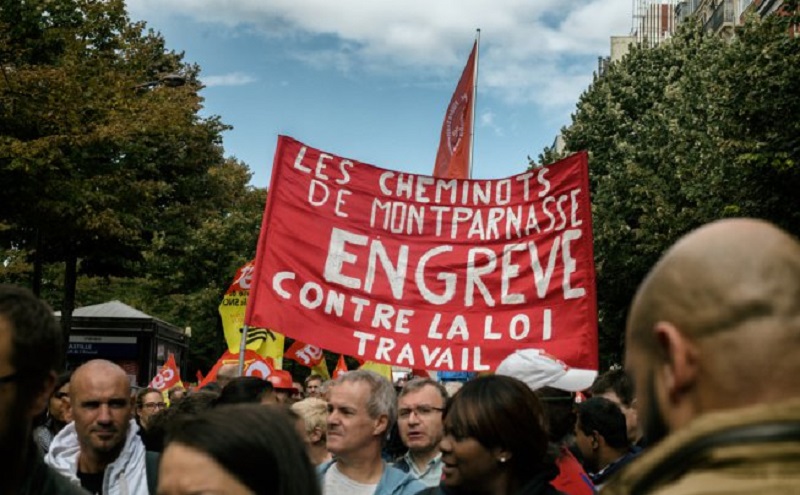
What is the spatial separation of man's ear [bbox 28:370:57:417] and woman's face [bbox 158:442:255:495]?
641 mm

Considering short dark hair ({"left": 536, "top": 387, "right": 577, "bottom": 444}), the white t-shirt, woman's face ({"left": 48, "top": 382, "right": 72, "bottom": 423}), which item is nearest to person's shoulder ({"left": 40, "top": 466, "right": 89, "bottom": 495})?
the white t-shirt

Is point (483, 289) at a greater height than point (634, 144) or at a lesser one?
lesser

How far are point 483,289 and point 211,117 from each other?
32571 mm

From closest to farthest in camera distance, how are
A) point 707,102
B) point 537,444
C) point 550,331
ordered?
point 537,444 → point 550,331 → point 707,102

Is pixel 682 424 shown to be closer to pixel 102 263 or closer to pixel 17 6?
pixel 17 6

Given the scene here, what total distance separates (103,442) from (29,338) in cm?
222

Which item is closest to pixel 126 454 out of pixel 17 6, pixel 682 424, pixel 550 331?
pixel 550 331

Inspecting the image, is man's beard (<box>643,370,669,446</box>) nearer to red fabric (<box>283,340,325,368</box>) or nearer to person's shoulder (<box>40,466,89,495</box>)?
person's shoulder (<box>40,466,89,495</box>)

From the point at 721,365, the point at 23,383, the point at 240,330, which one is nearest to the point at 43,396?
the point at 23,383

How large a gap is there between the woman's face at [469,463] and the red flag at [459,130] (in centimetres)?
722

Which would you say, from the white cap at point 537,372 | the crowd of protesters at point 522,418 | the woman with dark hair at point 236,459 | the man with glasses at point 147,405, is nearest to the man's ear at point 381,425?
the crowd of protesters at point 522,418

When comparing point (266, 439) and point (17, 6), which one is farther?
point (17, 6)

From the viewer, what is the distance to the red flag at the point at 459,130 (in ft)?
36.9

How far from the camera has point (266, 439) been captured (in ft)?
7.16
